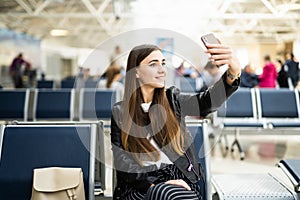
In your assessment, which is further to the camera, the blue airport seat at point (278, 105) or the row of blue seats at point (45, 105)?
the row of blue seats at point (45, 105)

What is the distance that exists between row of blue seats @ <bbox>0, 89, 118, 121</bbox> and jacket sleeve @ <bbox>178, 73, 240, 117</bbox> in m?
2.72

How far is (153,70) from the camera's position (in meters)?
1.76

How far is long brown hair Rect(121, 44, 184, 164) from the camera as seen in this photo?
1.70 meters

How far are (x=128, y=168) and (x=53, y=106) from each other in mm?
3215

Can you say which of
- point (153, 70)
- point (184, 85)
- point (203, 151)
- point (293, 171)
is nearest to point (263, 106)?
point (184, 85)

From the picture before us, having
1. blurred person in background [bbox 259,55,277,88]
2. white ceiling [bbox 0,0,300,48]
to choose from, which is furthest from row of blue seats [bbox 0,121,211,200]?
blurred person in background [bbox 259,55,277,88]

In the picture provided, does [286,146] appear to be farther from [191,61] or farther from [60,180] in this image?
[60,180]

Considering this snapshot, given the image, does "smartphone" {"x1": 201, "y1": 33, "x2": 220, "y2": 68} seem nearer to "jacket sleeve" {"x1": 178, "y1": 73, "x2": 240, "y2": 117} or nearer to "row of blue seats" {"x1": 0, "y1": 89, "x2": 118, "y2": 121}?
"jacket sleeve" {"x1": 178, "y1": 73, "x2": 240, "y2": 117}

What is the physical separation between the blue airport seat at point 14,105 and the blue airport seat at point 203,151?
304cm

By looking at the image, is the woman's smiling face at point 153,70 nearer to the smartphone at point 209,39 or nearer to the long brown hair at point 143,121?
the long brown hair at point 143,121

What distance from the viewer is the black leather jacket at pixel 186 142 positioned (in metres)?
1.66

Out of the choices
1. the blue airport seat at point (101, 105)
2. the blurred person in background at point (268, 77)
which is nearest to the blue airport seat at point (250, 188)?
the blue airport seat at point (101, 105)

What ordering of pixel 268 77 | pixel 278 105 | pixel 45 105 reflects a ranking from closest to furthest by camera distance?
pixel 278 105
pixel 45 105
pixel 268 77

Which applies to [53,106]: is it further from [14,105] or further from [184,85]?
[184,85]
